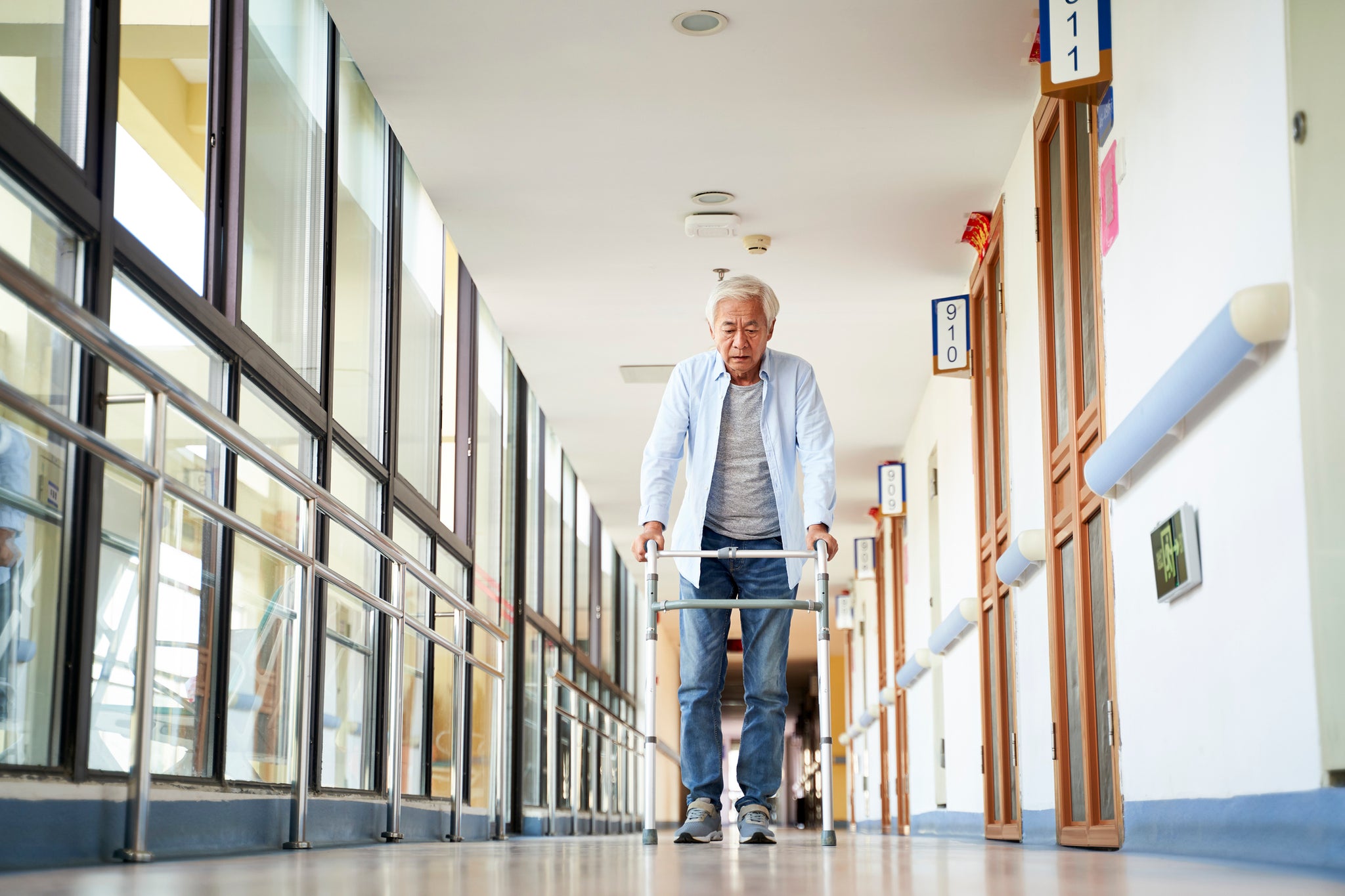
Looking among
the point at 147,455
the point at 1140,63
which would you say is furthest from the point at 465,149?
the point at 147,455

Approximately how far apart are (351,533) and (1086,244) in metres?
2.37

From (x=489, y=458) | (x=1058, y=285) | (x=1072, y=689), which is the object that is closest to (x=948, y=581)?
(x=489, y=458)

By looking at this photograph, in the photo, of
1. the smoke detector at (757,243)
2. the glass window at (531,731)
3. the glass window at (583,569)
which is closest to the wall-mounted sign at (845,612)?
the glass window at (583,569)

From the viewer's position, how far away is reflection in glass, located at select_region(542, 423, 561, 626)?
360 inches

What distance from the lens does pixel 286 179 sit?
12.7 ft

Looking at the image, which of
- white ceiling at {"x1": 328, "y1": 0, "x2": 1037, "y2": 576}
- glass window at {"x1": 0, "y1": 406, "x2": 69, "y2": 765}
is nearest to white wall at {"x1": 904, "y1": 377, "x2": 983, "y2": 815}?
white ceiling at {"x1": 328, "y1": 0, "x2": 1037, "y2": 576}

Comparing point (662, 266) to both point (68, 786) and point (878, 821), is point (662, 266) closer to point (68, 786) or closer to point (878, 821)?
point (68, 786)

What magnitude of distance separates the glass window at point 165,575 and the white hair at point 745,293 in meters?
1.24

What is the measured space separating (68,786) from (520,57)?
2909mm

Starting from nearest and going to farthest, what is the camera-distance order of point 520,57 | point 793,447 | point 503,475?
1. point 793,447
2. point 520,57
3. point 503,475

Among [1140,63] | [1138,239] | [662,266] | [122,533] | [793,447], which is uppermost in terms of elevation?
[662,266]

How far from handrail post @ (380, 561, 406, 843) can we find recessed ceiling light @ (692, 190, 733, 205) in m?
2.20

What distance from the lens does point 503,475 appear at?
25.2ft

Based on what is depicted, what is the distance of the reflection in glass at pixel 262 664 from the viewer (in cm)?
295
